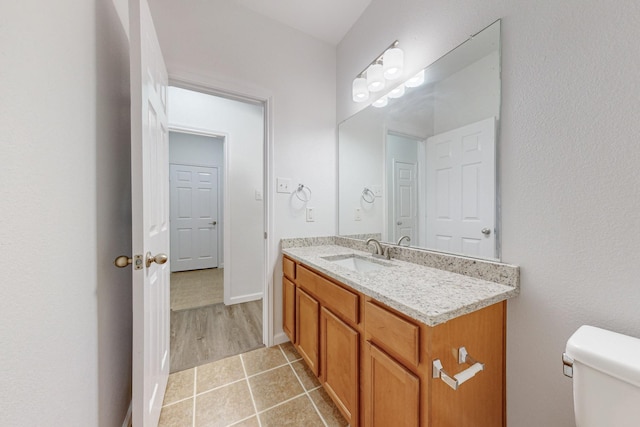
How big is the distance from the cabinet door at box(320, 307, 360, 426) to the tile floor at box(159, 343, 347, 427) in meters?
0.16

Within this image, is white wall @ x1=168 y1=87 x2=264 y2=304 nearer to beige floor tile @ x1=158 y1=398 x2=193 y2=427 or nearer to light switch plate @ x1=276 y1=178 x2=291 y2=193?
light switch plate @ x1=276 y1=178 x2=291 y2=193

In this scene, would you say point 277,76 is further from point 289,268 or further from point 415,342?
point 415,342

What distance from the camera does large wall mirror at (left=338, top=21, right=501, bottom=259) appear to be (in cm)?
107

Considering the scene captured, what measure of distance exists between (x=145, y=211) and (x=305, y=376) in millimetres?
1371

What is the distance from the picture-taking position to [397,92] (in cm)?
155

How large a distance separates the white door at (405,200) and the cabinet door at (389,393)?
0.75 metres

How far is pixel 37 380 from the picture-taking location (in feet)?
1.83

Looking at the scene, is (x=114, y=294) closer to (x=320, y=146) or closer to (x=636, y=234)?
(x=320, y=146)

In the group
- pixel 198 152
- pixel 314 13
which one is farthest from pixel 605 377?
pixel 198 152

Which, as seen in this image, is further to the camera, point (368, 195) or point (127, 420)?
point (368, 195)

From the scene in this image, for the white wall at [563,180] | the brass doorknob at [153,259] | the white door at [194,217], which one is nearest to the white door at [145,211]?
the brass doorknob at [153,259]

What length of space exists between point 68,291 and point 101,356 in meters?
0.40

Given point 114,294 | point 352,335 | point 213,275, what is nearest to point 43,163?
point 114,294

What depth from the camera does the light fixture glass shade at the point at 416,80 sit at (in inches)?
53.7
